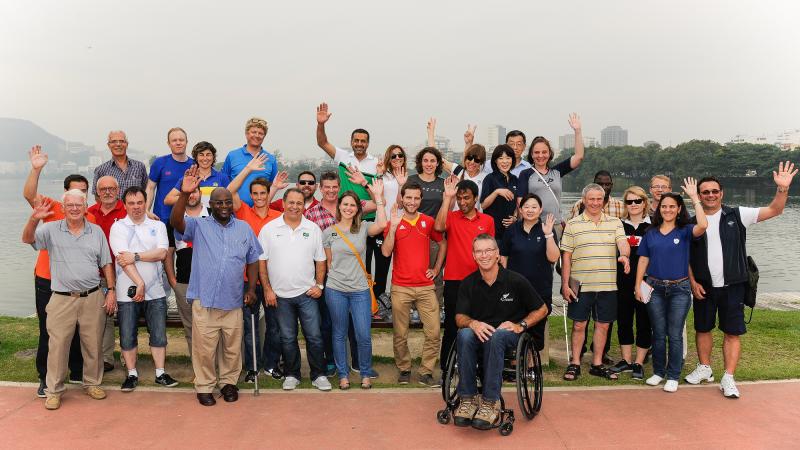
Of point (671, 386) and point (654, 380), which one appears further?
point (654, 380)

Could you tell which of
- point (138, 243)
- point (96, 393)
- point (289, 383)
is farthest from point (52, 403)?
point (289, 383)

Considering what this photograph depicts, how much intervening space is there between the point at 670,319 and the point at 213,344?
4.58 meters

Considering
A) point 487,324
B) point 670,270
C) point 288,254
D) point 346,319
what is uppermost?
point 288,254

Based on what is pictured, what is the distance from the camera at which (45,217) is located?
523 cm

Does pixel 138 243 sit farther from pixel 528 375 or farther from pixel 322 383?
pixel 528 375

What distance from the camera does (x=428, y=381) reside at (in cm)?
588

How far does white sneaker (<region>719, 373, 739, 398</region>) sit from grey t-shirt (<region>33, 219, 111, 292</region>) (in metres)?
6.19

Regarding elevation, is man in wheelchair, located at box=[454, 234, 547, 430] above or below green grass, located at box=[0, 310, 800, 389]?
above

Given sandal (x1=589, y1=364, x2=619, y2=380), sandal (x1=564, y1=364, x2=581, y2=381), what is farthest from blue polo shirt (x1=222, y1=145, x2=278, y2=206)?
sandal (x1=589, y1=364, x2=619, y2=380)

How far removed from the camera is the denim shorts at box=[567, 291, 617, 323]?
236 inches

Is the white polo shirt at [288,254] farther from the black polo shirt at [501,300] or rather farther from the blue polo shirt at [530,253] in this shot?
the blue polo shirt at [530,253]

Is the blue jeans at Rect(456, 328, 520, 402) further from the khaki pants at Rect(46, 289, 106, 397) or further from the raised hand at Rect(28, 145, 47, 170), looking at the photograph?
the raised hand at Rect(28, 145, 47, 170)

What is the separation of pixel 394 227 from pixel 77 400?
11.3ft

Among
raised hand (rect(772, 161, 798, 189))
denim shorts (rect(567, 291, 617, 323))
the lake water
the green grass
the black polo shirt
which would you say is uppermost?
raised hand (rect(772, 161, 798, 189))
